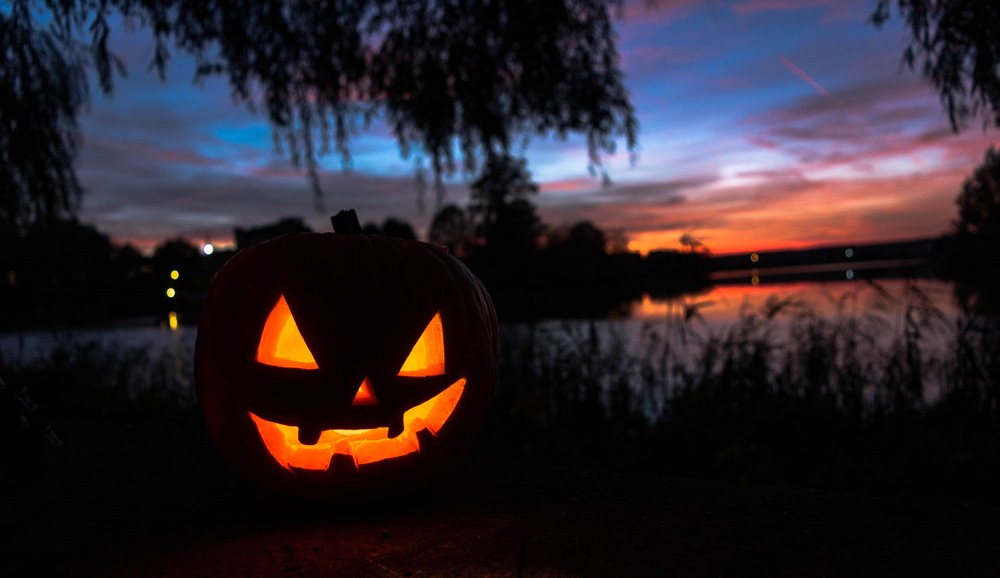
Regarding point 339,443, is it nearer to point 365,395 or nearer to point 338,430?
point 338,430

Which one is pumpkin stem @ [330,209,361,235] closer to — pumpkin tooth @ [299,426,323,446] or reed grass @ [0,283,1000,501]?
pumpkin tooth @ [299,426,323,446]

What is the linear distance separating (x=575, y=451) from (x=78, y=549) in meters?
3.31

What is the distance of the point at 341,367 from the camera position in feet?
7.29

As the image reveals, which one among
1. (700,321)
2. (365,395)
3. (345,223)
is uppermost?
(345,223)

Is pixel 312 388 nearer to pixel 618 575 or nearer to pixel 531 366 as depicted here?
pixel 618 575

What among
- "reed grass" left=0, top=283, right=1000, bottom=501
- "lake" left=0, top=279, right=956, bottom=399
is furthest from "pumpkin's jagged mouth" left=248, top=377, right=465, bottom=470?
"lake" left=0, top=279, right=956, bottom=399

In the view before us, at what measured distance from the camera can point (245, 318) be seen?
7.72ft

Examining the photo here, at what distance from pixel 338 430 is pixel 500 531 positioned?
2.17ft

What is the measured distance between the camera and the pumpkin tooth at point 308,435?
2.21 meters

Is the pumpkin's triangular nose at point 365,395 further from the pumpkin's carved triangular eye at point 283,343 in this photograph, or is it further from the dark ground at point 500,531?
the dark ground at point 500,531

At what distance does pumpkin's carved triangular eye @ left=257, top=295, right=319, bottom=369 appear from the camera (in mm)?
2318

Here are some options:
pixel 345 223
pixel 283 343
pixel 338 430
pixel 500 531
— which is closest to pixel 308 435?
pixel 338 430

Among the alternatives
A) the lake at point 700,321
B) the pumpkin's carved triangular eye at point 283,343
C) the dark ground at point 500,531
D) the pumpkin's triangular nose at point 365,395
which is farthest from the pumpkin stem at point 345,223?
the lake at point 700,321

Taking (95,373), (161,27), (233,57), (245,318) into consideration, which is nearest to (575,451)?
(245,318)
